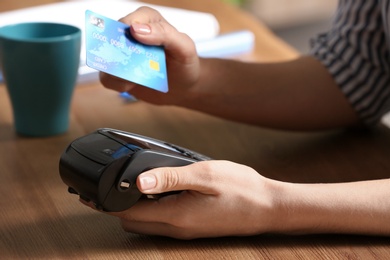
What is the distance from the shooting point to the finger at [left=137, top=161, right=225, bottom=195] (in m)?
0.84

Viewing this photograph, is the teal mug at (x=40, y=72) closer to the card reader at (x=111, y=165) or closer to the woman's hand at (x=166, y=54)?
the woman's hand at (x=166, y=54)

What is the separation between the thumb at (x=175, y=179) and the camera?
84cm

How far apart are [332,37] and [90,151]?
58 centimetres

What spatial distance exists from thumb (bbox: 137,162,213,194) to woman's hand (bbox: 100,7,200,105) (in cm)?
21

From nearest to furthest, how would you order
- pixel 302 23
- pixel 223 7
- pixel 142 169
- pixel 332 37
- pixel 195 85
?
pixel 142 169
pixel 195 85
pixel 332 37
pixel 223 7
pixel 302 23

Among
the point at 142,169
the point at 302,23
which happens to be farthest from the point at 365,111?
the point at 302,23

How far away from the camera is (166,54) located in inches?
43.6

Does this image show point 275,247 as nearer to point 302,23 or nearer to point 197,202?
point 197,202

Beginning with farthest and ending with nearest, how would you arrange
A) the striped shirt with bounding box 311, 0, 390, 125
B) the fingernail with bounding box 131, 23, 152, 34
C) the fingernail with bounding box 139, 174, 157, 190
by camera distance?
the striped shirt with bounding box 311, 0, 390, 125 < the fingernail with bounding box 131, 23, 152, 34 < the fingernail with bounding box 139, 174, 157, 190

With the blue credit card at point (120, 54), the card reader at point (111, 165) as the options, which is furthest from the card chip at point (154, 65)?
the card reader at point (111, 165)

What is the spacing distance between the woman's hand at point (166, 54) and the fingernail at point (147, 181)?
0.22 metres

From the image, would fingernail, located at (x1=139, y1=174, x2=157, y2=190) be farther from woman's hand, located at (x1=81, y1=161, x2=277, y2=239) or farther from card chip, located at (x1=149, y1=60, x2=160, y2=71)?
card chip, located at (x1=149, y1=60, x2=160, y2=71)

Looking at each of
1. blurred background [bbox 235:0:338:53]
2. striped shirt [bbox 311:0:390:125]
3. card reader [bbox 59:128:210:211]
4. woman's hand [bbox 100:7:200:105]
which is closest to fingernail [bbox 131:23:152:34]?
woman's hand [bbox 100:7:200:105]

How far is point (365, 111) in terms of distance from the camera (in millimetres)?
1247
